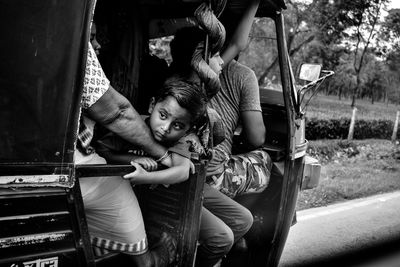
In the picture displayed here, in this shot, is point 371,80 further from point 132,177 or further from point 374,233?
point 132,177

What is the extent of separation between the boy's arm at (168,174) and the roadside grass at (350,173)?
4452mm

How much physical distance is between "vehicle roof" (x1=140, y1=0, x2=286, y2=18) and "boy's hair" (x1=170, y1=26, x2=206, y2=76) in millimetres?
166

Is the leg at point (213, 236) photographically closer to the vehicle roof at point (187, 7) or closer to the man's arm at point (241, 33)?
the man's arm at point (241, 33)

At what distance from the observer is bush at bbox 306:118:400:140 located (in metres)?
14.3

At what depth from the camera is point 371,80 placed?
4141 cm

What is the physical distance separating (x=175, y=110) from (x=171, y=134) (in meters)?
0.11

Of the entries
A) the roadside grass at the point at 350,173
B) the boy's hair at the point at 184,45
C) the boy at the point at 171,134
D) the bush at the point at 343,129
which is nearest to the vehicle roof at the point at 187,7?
the boy's hair at the point at 184,45

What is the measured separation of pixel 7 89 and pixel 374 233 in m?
4.89

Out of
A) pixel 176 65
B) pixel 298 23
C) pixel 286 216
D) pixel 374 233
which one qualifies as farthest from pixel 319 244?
pixel 298 23

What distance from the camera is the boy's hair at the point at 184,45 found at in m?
2.46

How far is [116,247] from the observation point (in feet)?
5.89

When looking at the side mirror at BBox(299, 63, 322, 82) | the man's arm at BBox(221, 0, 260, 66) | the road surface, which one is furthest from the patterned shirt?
the road surface

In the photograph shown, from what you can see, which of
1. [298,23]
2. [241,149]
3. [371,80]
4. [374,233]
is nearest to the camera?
[241,149]

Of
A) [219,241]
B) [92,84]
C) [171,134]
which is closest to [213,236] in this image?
[219,241]
